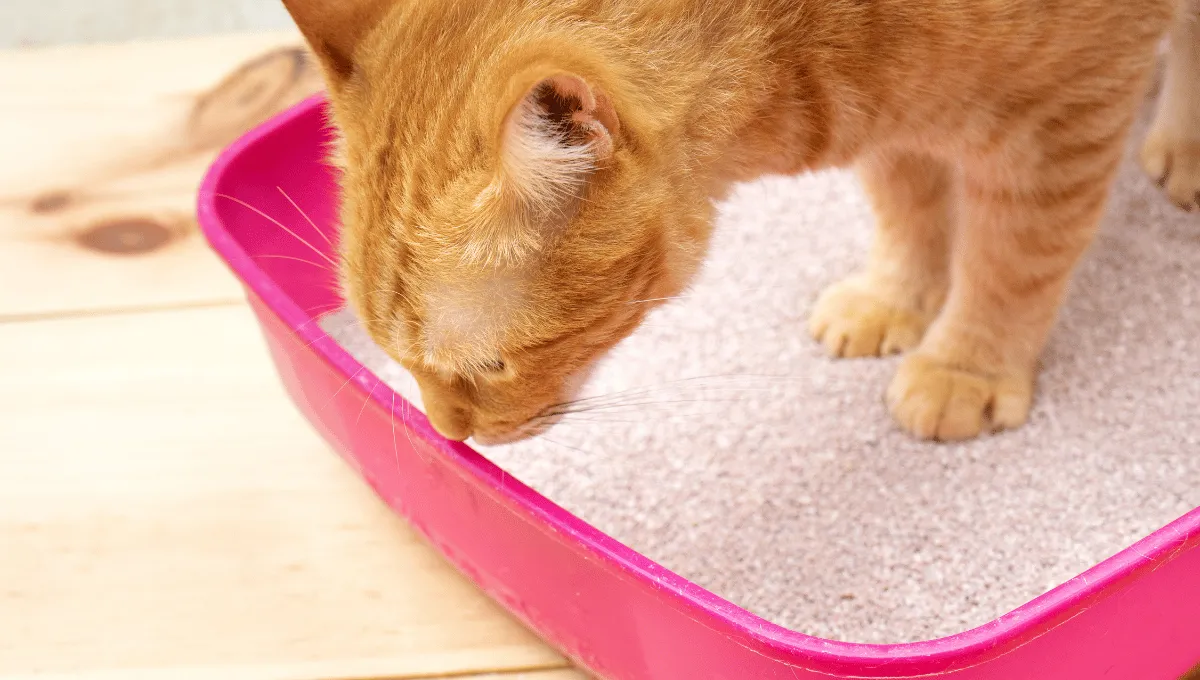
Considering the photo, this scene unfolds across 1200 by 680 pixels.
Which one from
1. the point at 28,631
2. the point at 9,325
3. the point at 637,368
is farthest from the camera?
the point at 9,325

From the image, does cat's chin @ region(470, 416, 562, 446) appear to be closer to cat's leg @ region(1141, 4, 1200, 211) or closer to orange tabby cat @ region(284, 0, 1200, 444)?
orange tabby cat @ region(284, 0, 1200, 444)

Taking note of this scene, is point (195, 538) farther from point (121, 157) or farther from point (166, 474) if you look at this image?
point (121, 157)

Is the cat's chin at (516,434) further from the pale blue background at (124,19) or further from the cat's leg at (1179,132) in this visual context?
the pale blue background at (124,19)

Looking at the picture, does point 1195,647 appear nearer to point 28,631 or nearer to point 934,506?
point 934,506

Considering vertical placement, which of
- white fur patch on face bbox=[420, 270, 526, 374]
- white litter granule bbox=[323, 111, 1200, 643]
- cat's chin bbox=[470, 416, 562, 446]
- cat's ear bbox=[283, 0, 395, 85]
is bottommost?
white litter granule bbox=[323, 111, 1200, 643]

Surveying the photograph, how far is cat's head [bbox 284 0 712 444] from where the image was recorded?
642mm

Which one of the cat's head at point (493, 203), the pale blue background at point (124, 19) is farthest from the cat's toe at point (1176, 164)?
the pale blue background at point (124, 19)

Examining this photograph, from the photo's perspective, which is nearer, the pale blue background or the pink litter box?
the pink litter box

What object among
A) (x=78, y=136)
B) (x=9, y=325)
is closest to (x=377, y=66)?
(x=9, y=325)

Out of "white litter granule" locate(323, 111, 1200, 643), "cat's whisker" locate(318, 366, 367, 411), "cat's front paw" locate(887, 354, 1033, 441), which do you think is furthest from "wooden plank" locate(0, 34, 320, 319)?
"cat's front paw" locate(887, 354, 1033, 441)

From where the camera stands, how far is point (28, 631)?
40.1 inches

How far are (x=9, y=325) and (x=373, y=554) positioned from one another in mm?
619

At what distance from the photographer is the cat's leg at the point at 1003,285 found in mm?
923

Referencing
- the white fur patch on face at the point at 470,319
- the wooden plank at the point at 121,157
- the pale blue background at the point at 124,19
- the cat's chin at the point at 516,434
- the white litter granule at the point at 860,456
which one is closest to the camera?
the white fur patch on face at the point at 470,319
